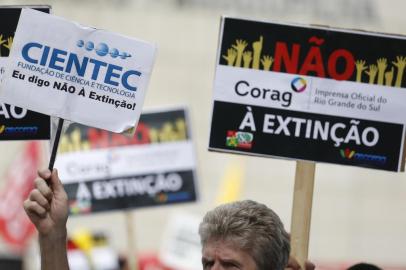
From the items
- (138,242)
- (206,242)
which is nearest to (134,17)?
(138,242)

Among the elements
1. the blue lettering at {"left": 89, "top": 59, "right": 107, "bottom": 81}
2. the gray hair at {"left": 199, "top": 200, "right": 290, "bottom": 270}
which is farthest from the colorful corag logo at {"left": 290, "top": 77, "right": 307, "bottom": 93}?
the gray hair at {"left": 199, "top": 200, "right": 290, "bottom": 270}

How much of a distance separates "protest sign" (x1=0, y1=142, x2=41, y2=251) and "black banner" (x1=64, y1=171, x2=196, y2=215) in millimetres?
2461

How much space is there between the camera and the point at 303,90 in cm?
569

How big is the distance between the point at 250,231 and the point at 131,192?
213 inches

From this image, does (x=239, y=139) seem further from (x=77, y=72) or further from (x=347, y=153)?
(x=77, y=72)

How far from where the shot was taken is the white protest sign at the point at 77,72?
4887mm

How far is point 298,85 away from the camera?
5.69 m

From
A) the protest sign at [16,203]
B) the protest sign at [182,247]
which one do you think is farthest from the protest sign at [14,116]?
the protest sign at [16,203]

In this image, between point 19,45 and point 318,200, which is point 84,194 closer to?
point 19,45

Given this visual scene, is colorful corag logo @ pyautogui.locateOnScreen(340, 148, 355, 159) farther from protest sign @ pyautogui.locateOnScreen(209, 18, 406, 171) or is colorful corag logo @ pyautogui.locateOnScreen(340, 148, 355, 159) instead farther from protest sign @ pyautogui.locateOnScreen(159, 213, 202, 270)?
protest sign @ pyautogui.locateOnScreen(159, 213, 202, 270)

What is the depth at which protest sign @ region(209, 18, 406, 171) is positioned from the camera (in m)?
5.65

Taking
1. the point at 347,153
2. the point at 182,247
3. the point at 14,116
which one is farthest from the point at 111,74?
the point at 182,247

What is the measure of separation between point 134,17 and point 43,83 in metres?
16.0

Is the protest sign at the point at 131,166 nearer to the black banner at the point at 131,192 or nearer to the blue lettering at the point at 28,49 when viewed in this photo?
the black banner at the point at 131,192
